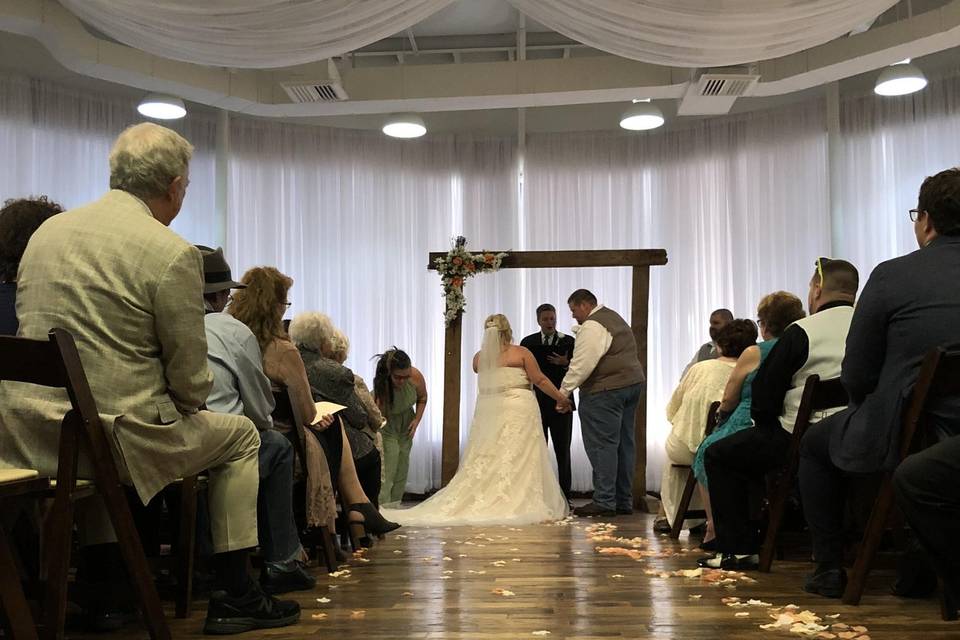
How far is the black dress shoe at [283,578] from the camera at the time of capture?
12.3 ft

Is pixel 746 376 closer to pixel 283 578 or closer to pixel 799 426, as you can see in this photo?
pixel 799 426

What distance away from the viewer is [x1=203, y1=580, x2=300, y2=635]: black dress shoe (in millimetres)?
2980

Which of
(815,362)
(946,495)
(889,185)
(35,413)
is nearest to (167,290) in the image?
(35,413)

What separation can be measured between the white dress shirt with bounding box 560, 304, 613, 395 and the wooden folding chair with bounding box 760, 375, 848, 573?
3.06m

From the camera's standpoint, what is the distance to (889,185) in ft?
27.8

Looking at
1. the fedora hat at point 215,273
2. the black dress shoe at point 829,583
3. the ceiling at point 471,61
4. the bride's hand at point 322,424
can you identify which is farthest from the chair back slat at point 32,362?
the ceiling at point 471,61

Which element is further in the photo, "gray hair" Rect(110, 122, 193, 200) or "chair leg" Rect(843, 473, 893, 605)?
"chair leg" Rect(843, 473, 893, 605)

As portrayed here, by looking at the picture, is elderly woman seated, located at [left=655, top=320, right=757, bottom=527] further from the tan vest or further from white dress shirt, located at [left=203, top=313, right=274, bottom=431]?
white dress shirt, located at [left=203, top=313, right=274, bottom=431]

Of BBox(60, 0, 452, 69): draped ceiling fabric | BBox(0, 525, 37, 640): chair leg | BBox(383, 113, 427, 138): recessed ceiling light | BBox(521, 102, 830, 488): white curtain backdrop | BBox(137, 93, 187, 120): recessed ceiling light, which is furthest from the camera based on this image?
BBox(521, 102, 830, 488): white curtain backdrop

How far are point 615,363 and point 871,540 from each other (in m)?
4.02

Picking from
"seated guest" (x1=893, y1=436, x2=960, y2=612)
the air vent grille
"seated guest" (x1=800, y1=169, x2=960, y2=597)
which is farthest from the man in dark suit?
"seated guest" (x1=893, y1=436, x2=960, y2=612)

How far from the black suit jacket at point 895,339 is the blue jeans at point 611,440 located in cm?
393

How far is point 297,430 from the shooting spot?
165 inches

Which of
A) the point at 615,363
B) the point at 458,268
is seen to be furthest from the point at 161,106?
the point at 615,363
